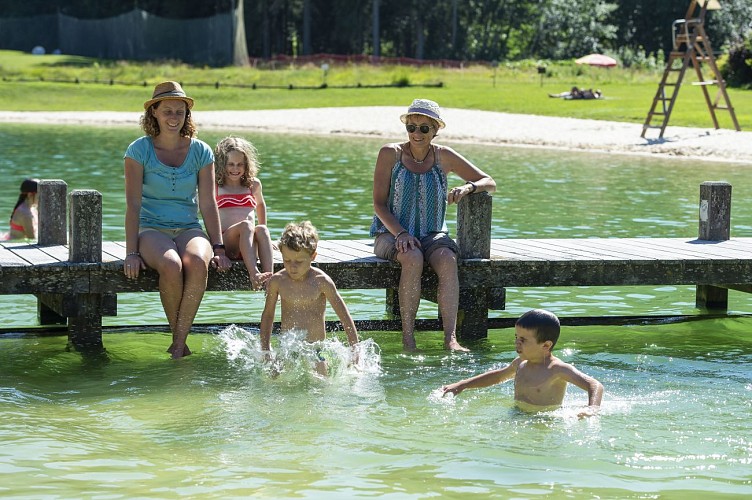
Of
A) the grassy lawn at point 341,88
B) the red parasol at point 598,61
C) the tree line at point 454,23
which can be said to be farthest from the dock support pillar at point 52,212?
the tree line at point 454,23

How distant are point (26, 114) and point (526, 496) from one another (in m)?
37.4

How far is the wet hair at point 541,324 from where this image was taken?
7301 mm

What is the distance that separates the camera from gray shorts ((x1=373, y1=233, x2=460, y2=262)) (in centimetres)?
946

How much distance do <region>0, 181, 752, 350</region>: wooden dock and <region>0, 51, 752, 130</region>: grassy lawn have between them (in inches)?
968

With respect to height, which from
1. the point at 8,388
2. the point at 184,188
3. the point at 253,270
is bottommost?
the point at 8,388

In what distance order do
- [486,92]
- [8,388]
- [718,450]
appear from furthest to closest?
1. [486,92]
2. [8,388]
3. [718,450]

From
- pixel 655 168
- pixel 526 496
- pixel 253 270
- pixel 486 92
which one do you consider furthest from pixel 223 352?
pixel 486 92

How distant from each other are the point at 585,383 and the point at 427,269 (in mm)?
2458

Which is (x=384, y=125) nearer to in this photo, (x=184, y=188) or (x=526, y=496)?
(x=184, y=188)

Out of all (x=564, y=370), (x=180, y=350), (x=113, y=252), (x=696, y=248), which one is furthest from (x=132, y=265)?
(x=696, y=248)

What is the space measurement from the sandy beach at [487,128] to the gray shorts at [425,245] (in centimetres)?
1943

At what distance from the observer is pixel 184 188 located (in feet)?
29.2

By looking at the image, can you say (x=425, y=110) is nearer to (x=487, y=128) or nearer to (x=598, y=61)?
(x=487, y=128)

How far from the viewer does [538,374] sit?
7543 mm
